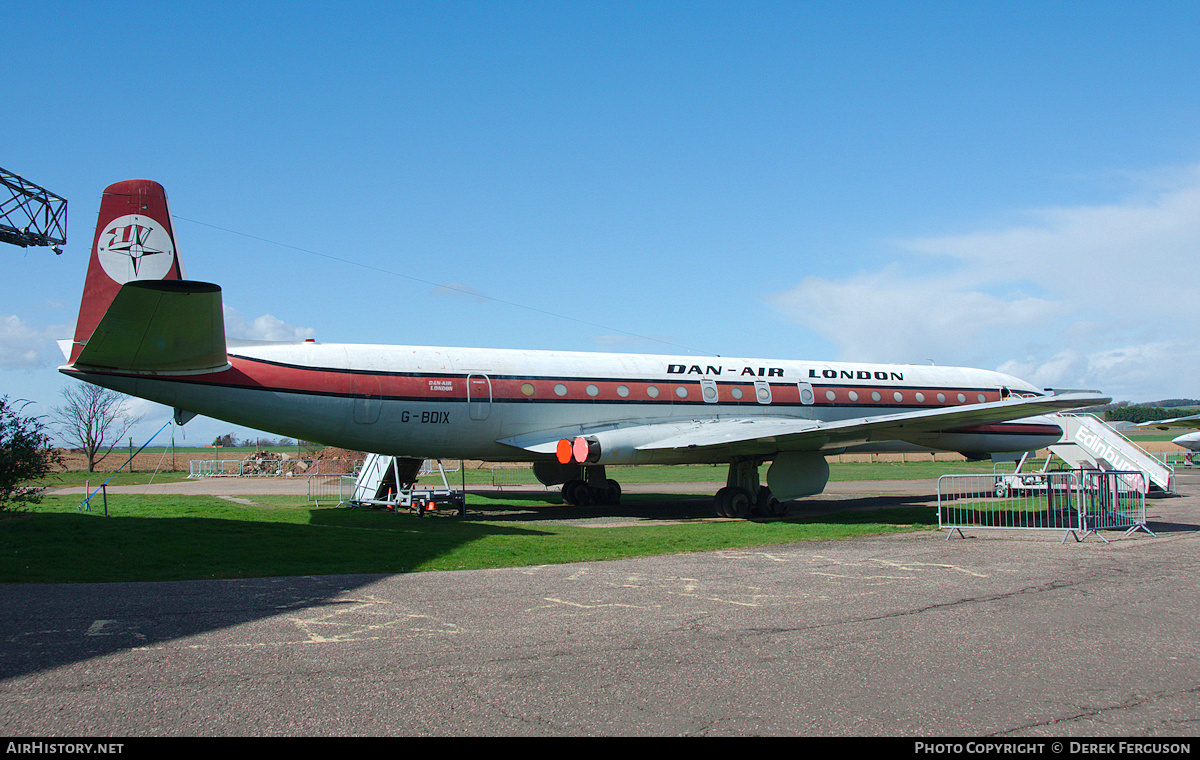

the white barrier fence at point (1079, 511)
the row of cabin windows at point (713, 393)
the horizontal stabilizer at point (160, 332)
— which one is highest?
the horizontal stabilizer at point (160, 332)

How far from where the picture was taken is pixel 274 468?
50.1 metres

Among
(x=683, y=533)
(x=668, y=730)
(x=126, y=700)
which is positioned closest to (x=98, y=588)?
(x=126, y=700)

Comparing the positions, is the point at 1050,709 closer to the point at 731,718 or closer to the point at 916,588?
the point at 731,718

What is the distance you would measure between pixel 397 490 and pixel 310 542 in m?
8.10

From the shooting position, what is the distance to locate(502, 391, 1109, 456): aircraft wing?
1515 cm

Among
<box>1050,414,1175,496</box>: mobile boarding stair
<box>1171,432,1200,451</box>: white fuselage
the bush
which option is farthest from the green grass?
<box>1171,432,1200,451</box>: white fuselage

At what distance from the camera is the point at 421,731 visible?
4.16 m

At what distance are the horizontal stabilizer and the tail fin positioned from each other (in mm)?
14

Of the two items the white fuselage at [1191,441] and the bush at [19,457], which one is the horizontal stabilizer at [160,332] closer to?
the bush at [19,457]

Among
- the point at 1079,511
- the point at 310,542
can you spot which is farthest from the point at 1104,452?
the point at 310,542

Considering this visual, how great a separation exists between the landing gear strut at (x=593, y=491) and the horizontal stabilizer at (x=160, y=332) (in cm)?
1134

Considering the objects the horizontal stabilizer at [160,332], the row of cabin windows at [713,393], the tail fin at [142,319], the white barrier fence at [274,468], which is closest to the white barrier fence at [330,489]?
the white barrier fence at [274,468]

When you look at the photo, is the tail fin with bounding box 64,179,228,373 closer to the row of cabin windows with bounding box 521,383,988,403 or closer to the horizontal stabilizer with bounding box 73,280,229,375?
the horizontal stabilizer with bounding box 73,280,229,375

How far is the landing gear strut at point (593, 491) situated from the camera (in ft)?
75.9
